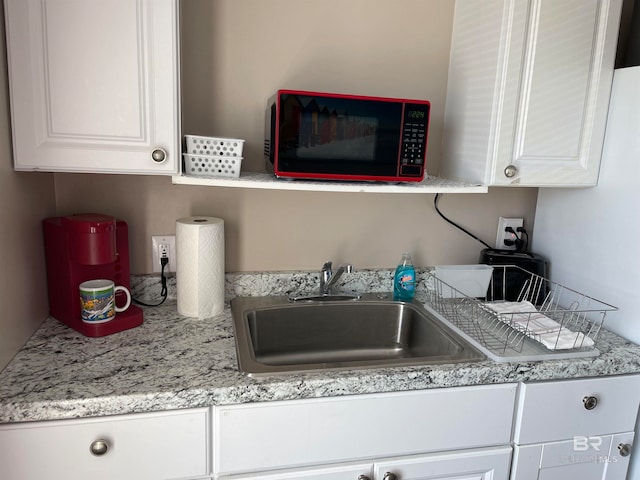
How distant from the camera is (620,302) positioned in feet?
4.68

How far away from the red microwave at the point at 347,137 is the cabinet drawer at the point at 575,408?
67cm

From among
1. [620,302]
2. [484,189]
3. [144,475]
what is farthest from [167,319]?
[620,302]

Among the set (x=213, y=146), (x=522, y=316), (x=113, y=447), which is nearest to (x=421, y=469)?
(x=522, y=316)

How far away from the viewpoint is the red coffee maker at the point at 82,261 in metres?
1.24

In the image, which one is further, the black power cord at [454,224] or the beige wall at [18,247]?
the black power cord at [454,224]

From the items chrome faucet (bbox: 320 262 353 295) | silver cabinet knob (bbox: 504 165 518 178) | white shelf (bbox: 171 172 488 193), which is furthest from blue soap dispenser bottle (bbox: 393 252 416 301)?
silver cabinet knob (bbox: 504 165 518 178)

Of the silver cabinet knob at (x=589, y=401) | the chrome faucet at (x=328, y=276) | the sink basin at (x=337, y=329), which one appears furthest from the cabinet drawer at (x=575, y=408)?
the chrome faucet at (x=328, y=276)

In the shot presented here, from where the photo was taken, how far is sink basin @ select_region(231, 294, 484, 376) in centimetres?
152

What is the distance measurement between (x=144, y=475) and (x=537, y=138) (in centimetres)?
136

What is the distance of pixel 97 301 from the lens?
1.26 m

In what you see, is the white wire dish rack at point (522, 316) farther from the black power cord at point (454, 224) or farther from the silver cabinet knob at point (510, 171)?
the silver cabinet knob at point (510, 171)

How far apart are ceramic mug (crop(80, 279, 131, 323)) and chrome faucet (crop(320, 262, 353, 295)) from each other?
647 millimetres

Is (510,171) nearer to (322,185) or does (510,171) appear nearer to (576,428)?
(322,185)

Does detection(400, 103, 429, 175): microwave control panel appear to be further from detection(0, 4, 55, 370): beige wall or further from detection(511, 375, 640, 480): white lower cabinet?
detection(0, 4, 55, 370): beige wall
